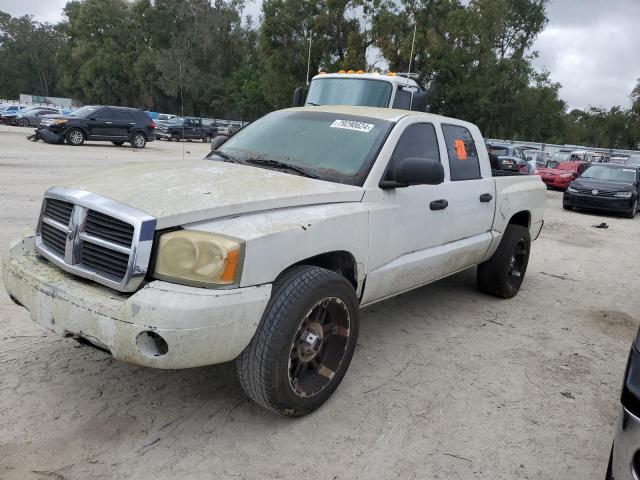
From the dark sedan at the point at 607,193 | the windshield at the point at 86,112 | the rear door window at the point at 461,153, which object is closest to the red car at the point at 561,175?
the dark sedan at the point at 607,193

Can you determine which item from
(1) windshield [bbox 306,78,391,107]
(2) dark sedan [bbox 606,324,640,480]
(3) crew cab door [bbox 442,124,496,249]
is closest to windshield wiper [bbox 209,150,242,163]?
(3) crew cab door [bbox 442,124,496,249]

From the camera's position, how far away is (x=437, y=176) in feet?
10.8

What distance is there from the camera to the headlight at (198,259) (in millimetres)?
2363

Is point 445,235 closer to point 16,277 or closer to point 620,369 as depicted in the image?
point 620,369

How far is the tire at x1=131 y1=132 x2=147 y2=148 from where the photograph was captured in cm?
2114

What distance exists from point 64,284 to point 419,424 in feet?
6.82

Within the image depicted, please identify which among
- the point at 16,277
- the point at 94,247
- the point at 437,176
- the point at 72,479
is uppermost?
the point at 437,176

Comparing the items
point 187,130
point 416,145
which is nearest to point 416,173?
point 416,145

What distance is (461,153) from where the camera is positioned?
4.43 meters

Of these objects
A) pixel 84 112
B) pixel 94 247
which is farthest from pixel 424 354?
pixel 84 112

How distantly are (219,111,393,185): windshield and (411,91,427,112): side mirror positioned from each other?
694cm

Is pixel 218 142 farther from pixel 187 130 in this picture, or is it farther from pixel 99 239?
pixel 187 130

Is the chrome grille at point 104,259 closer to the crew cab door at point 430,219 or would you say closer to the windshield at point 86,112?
the crew cab door at point 430,219

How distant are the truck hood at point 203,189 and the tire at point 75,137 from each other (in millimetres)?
18654
